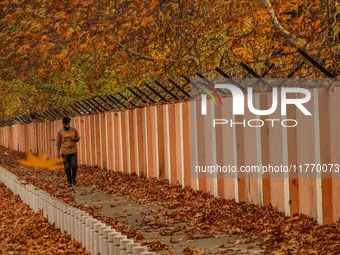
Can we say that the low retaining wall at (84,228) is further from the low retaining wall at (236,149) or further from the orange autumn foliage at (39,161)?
the orange autumn foliage at (39,161)

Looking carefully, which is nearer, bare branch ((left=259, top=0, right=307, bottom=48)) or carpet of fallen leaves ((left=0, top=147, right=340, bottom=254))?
carpet of fallen leaves ((left=0, top=147, right=340, bottom=254))

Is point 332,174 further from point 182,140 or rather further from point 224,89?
point 182,140

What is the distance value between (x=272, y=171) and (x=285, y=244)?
8.74ft

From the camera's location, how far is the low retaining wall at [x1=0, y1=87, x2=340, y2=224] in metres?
8.92

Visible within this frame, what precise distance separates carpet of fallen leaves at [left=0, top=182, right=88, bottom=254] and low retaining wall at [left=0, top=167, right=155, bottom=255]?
135mm

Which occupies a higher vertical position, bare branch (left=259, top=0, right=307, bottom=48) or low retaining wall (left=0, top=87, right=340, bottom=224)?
bare branch (left=259, top=0, right=307, bottom=48)

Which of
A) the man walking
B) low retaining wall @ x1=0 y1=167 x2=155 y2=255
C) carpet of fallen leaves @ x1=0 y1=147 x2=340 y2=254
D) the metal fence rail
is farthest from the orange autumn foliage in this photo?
low retaining wall @ x1=0 y1=167 x2=155 y2=255

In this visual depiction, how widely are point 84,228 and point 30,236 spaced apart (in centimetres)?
215

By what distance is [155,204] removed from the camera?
1277 cm

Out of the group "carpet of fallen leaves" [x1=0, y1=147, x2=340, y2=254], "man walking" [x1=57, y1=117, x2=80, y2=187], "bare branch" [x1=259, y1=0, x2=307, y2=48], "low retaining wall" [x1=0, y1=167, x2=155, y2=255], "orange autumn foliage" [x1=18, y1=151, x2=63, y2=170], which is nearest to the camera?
"low retaining wall" [x1=0, y1=167, x2=155, y2=255]

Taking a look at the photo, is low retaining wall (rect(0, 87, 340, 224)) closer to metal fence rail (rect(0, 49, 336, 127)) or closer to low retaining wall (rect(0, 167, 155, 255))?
metal fence rail (rect(0, 49, 336, 127))

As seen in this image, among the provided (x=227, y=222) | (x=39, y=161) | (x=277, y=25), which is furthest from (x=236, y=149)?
(x=39, y=161)

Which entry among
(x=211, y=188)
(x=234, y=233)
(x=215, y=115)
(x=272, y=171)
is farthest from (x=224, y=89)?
(x=234, y=233)

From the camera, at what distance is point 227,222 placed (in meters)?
9.91
